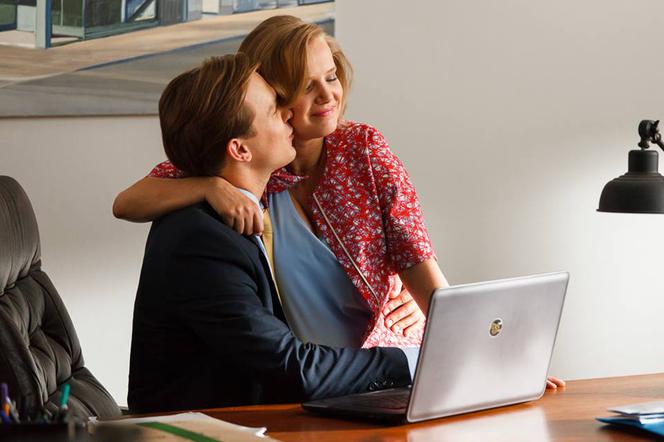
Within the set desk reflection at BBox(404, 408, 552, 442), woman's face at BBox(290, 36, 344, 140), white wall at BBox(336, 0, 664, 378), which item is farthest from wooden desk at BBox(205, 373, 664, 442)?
white wall at BBox(336, 0, 664, 378)

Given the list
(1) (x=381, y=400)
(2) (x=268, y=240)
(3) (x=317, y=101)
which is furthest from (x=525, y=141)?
(1) (x=381, y=400)

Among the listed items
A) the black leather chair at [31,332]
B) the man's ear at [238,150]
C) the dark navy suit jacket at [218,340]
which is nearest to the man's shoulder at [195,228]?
the dark navy suit jacket at [218,340]

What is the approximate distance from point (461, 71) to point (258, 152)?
1.46 metres

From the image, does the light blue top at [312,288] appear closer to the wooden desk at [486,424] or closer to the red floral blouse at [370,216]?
the red floral blouse at [370,216]

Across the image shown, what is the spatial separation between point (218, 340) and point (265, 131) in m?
0.42

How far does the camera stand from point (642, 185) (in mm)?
1827

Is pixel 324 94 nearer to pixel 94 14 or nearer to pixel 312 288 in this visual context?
pixel 312 288

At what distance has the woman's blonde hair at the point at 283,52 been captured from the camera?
1967 millimetres

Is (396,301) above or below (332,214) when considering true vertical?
below

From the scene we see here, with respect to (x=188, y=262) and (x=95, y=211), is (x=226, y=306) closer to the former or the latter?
(x=188, y=262)

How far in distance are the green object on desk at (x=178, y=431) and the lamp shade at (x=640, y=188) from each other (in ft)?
3.16

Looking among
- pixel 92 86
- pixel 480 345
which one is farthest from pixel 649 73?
pixel 480 345

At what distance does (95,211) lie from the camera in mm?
2869

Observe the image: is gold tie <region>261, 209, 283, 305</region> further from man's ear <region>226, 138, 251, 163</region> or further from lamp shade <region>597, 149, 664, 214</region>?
lamp shade <region>597, 149, 664, 214</region>
